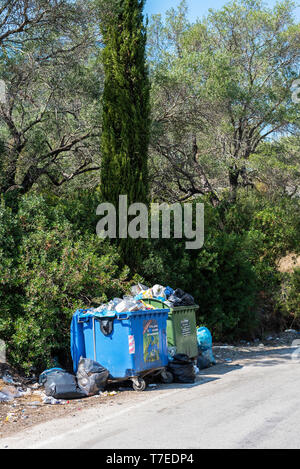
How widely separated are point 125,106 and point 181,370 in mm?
6548

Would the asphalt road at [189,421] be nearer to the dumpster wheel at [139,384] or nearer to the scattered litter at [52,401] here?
the dumpster wheel at [139,384]

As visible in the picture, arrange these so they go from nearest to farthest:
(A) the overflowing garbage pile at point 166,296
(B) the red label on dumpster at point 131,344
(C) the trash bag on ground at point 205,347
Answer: (B) the red label on dumpster at point 131,344
(A) the overflowing garbage pile at point 166,296
(C) the trash bag on ground at point 205,347

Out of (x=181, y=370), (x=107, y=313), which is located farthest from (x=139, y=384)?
(x=107, y=313)

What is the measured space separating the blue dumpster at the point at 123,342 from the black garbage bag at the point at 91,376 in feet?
0.64

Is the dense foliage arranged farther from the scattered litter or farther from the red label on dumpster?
the red label on dumpster

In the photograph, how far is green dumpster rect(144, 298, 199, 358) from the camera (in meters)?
9.23

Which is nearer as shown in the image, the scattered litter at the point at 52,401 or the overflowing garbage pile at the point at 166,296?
the scattered litter at the point at 52,401

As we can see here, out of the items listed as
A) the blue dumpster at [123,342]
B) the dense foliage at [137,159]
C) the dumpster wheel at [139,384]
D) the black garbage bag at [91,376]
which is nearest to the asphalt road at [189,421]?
the dumpster wheel at [139,384]

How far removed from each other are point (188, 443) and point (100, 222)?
7.40 meters

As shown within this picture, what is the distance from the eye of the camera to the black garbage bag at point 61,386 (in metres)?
7.54

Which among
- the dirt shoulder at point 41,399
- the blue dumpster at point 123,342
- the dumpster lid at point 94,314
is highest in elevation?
the dumpster lid at point 94,314

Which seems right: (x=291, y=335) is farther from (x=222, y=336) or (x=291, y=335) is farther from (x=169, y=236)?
(x=169, y=236)

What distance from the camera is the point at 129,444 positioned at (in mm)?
5027

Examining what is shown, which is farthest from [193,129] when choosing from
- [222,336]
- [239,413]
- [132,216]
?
[239,413]
